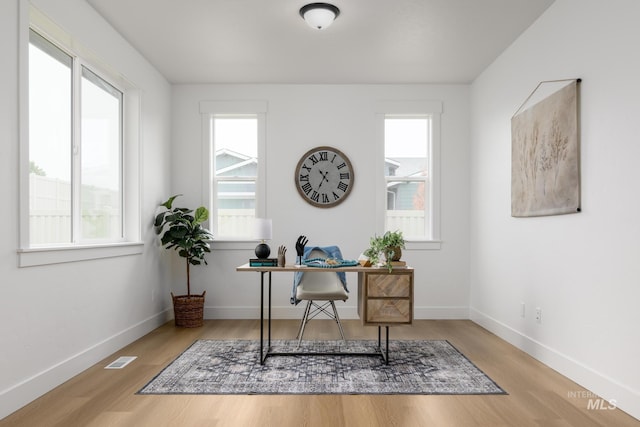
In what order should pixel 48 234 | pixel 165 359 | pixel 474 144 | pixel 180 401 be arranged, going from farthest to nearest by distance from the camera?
pixel 474 144
pixel 165 359
pixel 48 234
pixel 180 401

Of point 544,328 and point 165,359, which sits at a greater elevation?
point 544,328

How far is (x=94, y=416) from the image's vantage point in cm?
266

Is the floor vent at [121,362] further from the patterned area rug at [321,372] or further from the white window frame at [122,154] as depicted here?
the white window frame at [122,154]

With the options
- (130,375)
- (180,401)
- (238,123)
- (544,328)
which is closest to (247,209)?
(238,123)

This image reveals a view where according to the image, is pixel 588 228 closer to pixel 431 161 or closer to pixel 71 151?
pixel 431 161

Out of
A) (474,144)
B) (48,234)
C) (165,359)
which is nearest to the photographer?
(48,234)

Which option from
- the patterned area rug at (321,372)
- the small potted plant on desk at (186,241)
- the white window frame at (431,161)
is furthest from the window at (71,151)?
the white window frame at (431,161)

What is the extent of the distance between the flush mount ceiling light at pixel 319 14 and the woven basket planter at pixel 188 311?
302 centimetres

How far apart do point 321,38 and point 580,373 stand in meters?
3.33

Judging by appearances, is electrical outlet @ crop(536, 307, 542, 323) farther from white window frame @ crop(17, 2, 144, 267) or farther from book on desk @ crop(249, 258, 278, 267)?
white window frame @ crop(17, 2, 144, 267)

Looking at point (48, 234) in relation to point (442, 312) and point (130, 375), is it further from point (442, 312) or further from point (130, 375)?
point (442, 312)

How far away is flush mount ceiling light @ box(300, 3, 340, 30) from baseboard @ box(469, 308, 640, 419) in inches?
119

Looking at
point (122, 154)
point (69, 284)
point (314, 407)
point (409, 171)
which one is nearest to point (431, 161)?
point (409, 171)

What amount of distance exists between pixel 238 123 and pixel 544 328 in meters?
3.94
